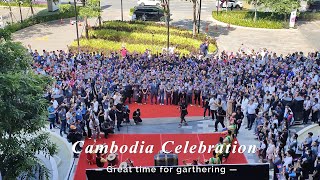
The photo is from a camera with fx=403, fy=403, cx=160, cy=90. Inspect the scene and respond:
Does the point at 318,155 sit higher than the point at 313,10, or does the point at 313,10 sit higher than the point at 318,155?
the point at 313,10

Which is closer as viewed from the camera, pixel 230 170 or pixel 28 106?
pixel 28 106

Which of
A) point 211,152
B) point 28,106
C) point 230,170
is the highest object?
point 28,106

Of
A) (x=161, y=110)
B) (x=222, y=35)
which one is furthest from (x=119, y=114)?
(x=222, y=35)

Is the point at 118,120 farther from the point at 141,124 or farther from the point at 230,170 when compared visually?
the point at 230,170

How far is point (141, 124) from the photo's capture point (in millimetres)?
20531

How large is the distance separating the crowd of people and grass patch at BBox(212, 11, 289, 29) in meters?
13.3

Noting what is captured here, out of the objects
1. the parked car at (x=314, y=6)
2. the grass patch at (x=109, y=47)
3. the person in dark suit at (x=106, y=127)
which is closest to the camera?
the person in dark suit at (x=106, y=127)

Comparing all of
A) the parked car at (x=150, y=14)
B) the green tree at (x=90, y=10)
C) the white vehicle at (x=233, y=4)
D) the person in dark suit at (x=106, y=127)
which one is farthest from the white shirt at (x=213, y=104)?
the white vehicle at (x=233, y=4)

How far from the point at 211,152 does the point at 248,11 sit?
31511 millimetres

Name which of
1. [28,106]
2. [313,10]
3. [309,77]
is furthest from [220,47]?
[28,106]

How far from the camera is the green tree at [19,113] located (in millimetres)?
10242

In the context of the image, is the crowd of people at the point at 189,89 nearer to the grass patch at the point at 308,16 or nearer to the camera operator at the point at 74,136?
the camera operator at the point at 74,136

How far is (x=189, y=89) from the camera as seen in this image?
22.0 meters

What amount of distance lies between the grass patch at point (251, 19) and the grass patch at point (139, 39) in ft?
23.5
